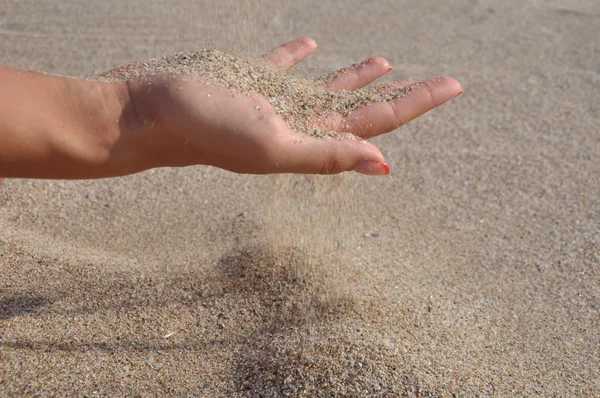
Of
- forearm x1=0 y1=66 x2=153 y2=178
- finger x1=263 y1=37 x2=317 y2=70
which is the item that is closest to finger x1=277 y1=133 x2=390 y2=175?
forearm x1=0 y1=66 x2=153 y2=178

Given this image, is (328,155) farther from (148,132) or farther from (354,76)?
(354,76)

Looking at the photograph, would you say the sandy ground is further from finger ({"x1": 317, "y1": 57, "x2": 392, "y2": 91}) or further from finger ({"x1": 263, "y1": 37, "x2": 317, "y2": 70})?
finger ({"x1": 317, "y1": 57, "x2": 392, "y2": 91})

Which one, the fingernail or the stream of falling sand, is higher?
the fingernail

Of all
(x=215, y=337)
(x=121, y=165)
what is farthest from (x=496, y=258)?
(x=121, y=165)

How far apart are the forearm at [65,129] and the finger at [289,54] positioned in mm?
775

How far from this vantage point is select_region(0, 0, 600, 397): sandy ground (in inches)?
71.3

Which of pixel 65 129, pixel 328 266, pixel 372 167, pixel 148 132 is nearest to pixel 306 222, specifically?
pixel 328 266

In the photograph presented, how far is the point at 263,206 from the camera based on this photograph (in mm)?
2863

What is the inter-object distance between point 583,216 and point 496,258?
0.62 m

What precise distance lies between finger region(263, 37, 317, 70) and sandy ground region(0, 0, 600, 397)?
101 millimetres

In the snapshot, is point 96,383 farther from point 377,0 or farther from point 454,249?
point 377,0

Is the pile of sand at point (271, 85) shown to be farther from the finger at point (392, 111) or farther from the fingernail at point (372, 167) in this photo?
the fingernail at point (372, 167)

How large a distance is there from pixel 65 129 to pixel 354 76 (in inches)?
44.2

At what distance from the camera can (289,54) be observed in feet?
8.11
